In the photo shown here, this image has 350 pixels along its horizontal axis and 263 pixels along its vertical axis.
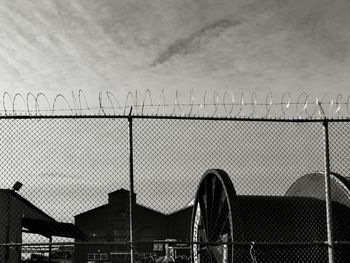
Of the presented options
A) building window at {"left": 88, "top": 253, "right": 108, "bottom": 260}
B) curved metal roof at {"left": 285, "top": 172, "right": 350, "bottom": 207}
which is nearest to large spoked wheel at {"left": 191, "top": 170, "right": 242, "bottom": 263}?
curved metal roof at {"left": 285, "top": 172, "right": 350, "bottom": 207}

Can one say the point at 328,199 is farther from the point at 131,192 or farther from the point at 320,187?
the point at 320,187

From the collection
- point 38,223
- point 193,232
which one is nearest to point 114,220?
point 38,223

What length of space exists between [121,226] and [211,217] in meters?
36.3

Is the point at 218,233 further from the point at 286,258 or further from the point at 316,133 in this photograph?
the point at 316,133

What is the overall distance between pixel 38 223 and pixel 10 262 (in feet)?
8.81

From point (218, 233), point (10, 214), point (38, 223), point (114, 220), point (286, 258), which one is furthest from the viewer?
point (114, 220)

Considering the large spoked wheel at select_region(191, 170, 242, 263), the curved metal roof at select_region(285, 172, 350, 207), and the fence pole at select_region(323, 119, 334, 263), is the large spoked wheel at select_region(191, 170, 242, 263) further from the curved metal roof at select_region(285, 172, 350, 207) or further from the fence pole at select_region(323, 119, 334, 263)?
the fence pole at select_region(323, 119, 334, 263)

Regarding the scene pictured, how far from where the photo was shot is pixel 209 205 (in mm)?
11094

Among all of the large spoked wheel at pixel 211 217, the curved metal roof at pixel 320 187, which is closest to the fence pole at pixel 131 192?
the large spoked wheel at pixel 211 217

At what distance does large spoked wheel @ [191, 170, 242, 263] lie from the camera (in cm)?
991

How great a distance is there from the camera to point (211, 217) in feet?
36.0

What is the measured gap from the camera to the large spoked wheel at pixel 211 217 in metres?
9.91

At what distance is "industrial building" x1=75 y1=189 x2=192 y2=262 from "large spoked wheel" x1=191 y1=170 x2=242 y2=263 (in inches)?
1354

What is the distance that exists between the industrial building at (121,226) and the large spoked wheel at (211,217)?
34383mm
